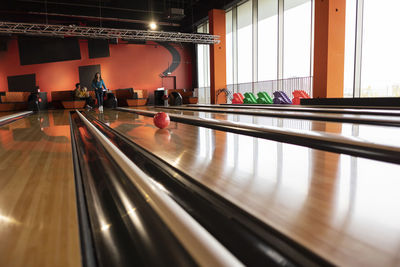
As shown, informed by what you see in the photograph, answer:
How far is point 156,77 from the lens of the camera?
41.5ft

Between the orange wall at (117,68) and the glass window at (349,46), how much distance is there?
8.27 m

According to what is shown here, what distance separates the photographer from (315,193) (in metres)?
0.66

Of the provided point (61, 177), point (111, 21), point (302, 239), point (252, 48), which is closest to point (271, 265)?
point (302, 239)

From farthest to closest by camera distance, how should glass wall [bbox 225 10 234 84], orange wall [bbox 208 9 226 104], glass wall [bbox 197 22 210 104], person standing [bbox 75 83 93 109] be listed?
1. glass wall [bbox 197 22 210 104]
2. glass wall [bbox 225 10 234 84]
3. orange wall [bbox 208 9 226 104]
4. person standing [bbox 75 83 93 109]

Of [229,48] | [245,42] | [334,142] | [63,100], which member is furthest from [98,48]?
[334,142]

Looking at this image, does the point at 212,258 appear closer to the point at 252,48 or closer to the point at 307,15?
the point at 307,15

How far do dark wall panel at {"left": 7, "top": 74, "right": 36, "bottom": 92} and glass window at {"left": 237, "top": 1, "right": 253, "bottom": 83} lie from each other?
837 cm

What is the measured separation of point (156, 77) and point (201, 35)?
4097mm

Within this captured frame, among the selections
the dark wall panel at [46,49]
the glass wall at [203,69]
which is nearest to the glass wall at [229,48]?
the glass wall at [203,69]

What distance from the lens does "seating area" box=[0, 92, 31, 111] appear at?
857 cm

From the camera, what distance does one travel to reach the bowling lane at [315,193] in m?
0.43

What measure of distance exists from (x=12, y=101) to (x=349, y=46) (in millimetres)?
10158

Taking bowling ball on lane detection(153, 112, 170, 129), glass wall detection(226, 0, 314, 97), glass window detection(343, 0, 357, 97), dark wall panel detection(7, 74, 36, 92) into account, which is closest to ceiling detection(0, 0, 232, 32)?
glass wall detection(226, 0, 314, 97)

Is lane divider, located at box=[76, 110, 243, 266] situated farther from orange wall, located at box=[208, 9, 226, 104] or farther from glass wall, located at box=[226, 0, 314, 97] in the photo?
orange wall, located at box=[208, 9, 226, 104]
